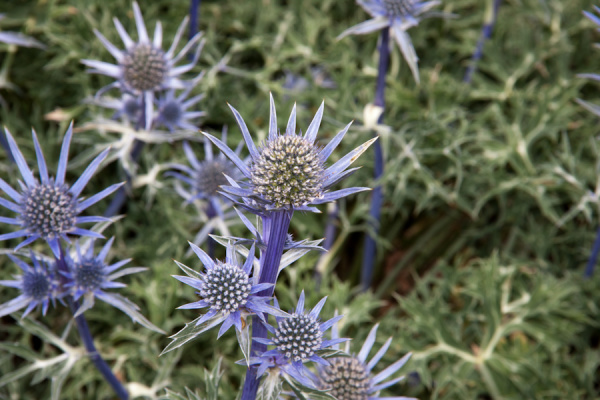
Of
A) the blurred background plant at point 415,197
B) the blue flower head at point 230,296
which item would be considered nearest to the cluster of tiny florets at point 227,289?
the blue flower head at point 230,296

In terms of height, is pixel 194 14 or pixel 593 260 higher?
pixel 194 14

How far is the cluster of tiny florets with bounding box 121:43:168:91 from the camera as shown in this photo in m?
A: 1.80

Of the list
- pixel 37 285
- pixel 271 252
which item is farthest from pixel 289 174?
pixel 37 285

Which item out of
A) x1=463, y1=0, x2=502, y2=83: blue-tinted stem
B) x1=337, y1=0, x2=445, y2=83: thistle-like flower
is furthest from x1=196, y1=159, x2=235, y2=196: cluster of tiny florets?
x1=463, y1=0, x2=502, y2=83: blue-tinted stem

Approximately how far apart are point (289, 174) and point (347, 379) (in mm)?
617

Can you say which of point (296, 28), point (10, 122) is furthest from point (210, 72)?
point (10, 122)

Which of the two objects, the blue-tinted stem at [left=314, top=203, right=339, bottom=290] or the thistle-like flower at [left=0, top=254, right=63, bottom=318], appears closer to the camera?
the thistle-like flower at [left=0, top=254, right=63, bottom=318]

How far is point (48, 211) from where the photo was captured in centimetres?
129

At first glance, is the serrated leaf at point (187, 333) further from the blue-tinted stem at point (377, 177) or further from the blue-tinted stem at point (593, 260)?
the blue-tinted stem at point (593, 260)

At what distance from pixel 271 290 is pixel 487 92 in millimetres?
1714

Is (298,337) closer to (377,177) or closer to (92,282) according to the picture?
(92,282)

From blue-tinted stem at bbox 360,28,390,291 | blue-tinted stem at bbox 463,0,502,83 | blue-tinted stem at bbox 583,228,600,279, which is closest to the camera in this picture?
blue-tinted stem at bbox 360,28,390,291

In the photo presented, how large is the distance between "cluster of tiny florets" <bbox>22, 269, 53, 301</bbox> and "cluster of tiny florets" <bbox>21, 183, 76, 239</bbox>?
13 cm

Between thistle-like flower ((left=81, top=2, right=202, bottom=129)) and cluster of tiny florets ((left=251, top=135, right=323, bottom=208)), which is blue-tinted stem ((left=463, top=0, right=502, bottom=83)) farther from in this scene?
cluster of tiny florets ((left=251, top=135, right=323, bottom=208))
